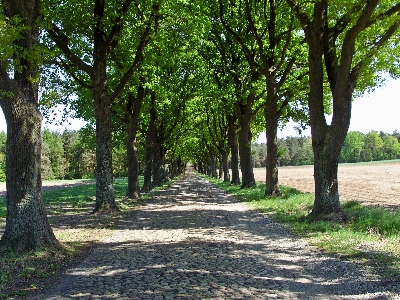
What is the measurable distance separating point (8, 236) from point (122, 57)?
11.6 m

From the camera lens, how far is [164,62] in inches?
727

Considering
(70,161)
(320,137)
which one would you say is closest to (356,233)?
(320,137)

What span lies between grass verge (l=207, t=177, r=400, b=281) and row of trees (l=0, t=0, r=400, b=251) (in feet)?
2.65

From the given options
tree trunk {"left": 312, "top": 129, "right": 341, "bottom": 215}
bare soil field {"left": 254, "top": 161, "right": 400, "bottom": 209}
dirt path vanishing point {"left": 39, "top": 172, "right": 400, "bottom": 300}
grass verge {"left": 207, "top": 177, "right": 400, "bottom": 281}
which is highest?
tree trunk {"left": 312, "top": 129, "right": 341, "bottom": 215}

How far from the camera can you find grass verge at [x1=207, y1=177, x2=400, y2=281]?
7.15 metres

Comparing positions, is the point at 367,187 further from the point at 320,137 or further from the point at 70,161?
the point at 70,161

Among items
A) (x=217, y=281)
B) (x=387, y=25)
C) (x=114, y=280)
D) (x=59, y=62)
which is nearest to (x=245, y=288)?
(x=217, y=281)

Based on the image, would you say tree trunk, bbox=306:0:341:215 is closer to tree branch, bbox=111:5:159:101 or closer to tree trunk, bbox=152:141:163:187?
tree branch, bbox=111:5:159:101

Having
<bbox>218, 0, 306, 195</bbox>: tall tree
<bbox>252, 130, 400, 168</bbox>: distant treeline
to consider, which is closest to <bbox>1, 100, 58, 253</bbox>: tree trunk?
<bbox>218, 0, 306, 195</bbox>: tall tree

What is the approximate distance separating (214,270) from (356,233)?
14.4 ft

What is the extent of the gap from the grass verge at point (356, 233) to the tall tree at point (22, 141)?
6.29 metres

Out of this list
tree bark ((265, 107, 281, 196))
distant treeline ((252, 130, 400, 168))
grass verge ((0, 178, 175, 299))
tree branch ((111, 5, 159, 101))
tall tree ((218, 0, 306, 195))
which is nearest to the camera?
grass verge ((0, 178, 175, 299))

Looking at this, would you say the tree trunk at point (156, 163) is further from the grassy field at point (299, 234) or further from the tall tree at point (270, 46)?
the grassy field at point (299, 234)

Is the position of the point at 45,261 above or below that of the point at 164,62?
below
